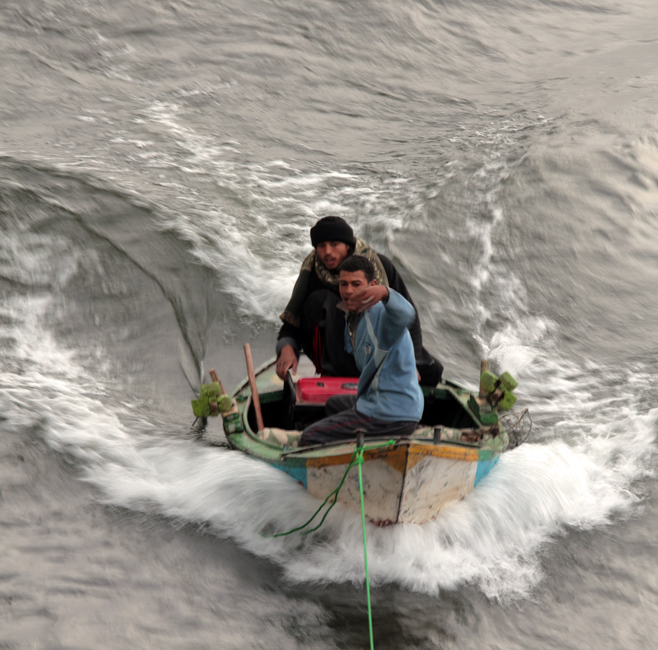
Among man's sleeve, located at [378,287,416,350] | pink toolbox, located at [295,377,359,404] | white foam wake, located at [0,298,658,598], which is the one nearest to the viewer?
man's sleeve, located at [378,287,416,350]

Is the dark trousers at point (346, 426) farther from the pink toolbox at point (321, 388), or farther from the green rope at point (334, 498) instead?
the pink toolbox at point (321, 388)

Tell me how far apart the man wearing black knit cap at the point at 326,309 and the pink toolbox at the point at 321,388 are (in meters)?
0.17

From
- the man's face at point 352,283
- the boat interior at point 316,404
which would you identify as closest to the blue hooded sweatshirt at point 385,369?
the man's face at point 352,283

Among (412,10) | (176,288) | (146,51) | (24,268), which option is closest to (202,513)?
(176,288)

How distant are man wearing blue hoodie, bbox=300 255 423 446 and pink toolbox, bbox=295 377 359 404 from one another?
1.99ft

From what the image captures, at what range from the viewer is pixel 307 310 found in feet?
16.3

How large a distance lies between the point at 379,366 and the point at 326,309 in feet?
3.88

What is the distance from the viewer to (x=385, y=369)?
3.73 metres

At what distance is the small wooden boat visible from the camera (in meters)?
3.81

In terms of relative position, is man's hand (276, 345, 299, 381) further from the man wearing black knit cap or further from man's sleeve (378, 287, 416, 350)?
man's sleeve (378, 287, 416, 350)

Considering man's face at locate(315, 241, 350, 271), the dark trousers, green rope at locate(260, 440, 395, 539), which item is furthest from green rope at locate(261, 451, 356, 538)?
man's face at locate(315, 241, 350, 271)

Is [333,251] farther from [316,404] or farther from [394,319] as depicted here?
[394,319]

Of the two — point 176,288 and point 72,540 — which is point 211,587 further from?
point 176,288

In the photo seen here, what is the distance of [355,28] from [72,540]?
12.8 metres
